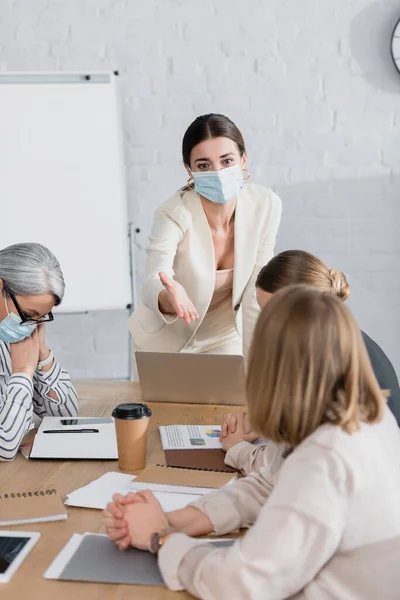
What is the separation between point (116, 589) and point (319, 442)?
0.32 metres

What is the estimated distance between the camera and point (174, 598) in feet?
3.00

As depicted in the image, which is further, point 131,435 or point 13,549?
point 131,435

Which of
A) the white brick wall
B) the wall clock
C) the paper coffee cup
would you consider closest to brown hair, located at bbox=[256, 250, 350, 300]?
the paper coffee cup

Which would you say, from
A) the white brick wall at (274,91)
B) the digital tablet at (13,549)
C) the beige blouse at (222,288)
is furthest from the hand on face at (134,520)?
the white brick wall at (274,91)

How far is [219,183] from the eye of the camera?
7.29 ft

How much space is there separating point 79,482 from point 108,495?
0.30ft

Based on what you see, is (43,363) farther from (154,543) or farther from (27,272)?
(154,543)

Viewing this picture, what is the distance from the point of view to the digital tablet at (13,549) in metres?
0.97

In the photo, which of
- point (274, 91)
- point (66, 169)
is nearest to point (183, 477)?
point (66, 169)

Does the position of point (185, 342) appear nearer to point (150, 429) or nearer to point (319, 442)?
point (150, 429)

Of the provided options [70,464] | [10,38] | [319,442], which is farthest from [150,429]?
[10,38]

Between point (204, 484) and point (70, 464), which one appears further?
point (70, 464)

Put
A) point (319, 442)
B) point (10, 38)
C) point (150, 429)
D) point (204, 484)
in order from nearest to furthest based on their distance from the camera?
point (319, 442) < point (204, 484) < point (150, 429) < point (10, 38)

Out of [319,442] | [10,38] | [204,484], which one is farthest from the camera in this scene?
[10,38]
